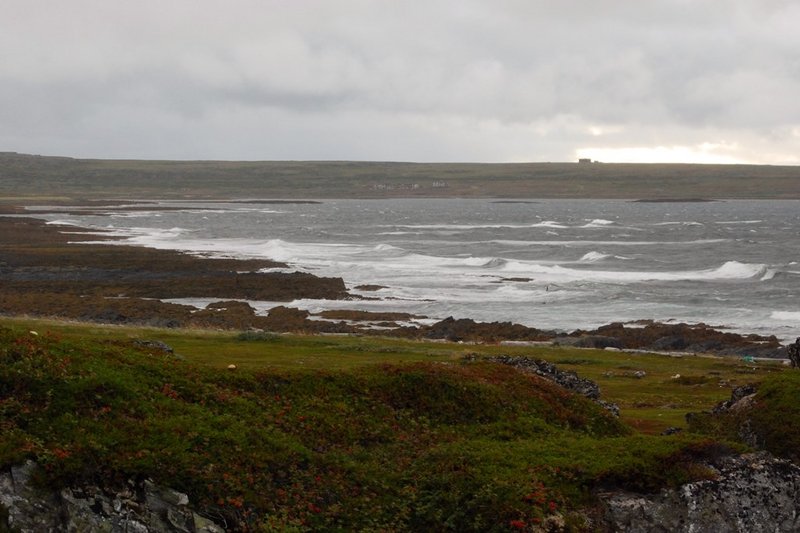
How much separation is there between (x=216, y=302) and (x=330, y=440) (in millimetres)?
49815

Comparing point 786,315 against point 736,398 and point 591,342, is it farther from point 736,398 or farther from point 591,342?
point 736,398

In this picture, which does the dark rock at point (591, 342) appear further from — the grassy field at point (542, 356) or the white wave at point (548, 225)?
the white wave at point (548, 225)

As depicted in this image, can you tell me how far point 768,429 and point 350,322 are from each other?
41.8 metres

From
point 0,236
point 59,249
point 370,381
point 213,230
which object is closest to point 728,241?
point 213,230

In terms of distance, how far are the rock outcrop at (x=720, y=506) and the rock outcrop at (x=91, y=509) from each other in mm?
6057

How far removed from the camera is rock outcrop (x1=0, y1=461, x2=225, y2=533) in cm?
1196

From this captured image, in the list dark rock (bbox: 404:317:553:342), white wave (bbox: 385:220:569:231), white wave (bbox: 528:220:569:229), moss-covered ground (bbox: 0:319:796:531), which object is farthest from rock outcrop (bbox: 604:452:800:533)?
white wave (bbox: 528:220:569:229)

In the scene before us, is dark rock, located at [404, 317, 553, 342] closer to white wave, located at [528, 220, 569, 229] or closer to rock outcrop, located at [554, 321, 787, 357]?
rock outcrop, located at [554, 321, 787, 357]

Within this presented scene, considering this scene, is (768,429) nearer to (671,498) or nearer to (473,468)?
(671,498)

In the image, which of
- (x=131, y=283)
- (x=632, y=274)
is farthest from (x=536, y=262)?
(x=131, y=283)

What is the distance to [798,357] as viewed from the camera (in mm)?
22469

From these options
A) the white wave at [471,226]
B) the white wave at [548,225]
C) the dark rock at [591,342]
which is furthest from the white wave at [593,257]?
the white wave at [548,225]

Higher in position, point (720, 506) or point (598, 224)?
point (598, 224)

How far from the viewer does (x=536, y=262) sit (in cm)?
9669
